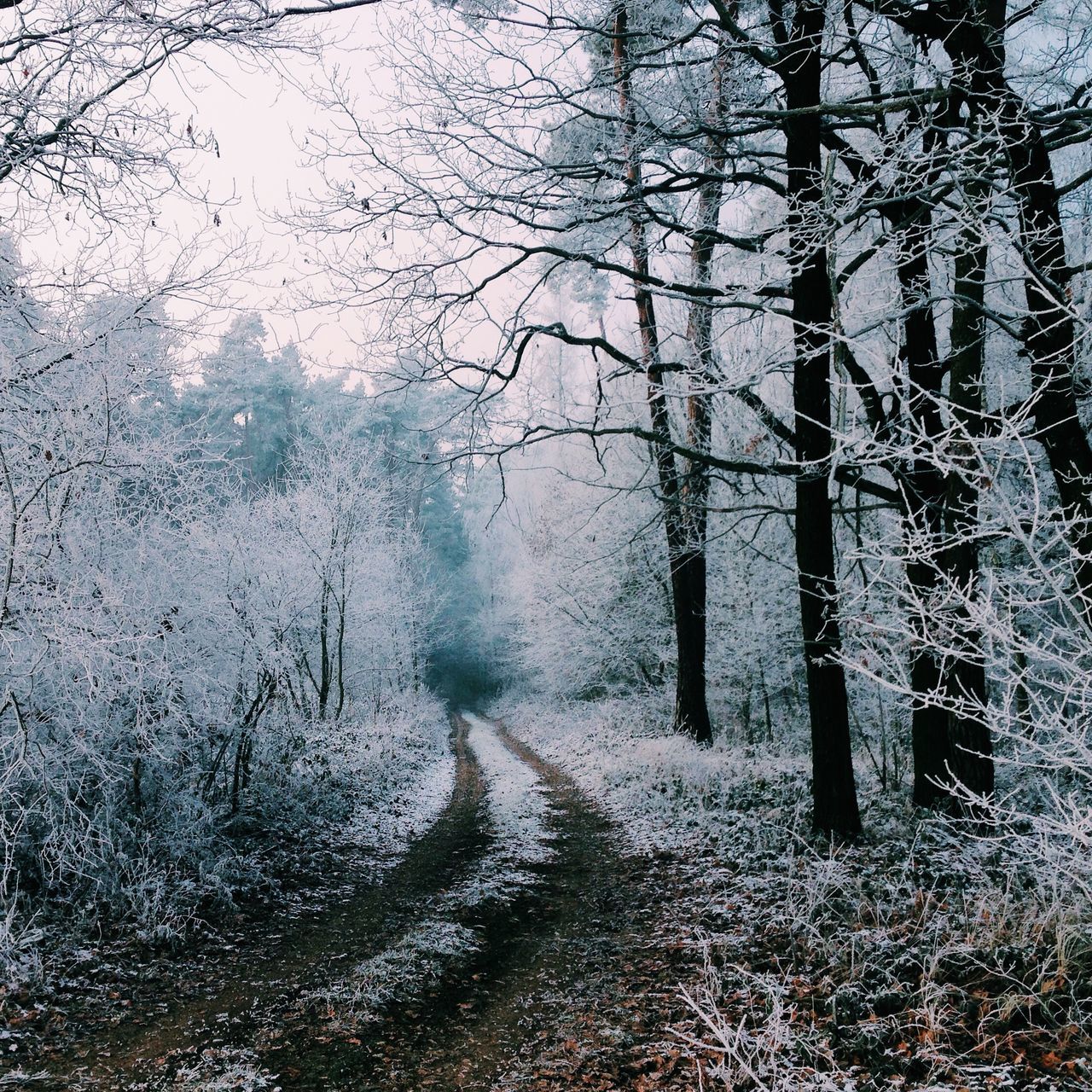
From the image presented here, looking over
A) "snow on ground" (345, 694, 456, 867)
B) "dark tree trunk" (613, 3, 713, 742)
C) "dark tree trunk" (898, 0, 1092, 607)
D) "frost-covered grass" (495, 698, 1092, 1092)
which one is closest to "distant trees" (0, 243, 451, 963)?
"snow on ground" (345, 694, 456, 867)

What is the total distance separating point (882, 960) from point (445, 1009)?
2.83m

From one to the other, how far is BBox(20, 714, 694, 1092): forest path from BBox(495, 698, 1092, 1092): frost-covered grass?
0.47m

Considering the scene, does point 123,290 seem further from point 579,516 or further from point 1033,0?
point 579,516

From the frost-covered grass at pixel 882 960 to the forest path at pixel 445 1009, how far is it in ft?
1.54

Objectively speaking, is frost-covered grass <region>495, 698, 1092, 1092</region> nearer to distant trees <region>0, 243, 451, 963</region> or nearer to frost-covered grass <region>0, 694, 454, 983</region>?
frost-covered grass <region>0, 694, 454, 983</region>

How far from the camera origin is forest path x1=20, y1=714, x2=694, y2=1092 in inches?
156

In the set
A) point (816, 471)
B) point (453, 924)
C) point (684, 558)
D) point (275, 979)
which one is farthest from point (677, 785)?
point (275, 979)

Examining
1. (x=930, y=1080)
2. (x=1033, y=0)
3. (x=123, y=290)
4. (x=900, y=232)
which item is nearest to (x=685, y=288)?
(x=900, y=232)

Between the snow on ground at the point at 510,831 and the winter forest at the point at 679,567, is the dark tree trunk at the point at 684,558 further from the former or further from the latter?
the snow on ground at the point at 510,831

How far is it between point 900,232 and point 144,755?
26.2ft

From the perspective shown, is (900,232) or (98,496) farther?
(98,496)

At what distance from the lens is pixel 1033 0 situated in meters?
6.65

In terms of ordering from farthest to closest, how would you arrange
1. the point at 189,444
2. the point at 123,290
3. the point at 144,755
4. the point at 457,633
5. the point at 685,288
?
the point at 457,633
the point at 685,288
the point at 189,444
the point at 144,755
the point at 123,290

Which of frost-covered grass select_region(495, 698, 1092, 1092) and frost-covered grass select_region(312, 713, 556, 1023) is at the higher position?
frost-covered grass select_region(495, 698, 1092, 1092)
